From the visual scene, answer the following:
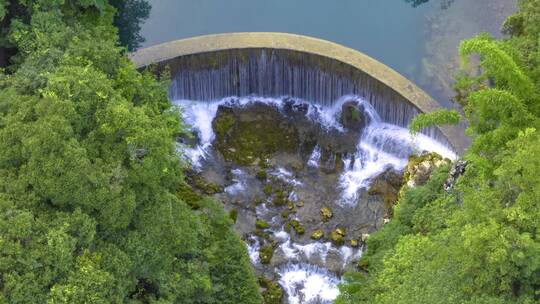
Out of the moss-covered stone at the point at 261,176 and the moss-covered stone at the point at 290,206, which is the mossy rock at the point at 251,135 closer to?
the moss-covered stone at the point at 261,176

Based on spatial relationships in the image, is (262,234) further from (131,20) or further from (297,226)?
(131,20)

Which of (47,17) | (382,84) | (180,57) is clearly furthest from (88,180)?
(382,84)

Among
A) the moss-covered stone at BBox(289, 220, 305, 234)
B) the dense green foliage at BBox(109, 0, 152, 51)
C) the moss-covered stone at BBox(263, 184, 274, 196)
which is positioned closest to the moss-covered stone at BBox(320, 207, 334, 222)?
the moss-covered stone at BBox(289, 220, 305, 234)

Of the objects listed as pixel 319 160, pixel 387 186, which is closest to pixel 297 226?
pixel 319 160

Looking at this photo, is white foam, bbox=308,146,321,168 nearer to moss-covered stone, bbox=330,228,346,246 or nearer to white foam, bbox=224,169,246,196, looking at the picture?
white foam, bbox=224,169,246,196

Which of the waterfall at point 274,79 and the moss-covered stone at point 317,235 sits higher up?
the waterfall at point 274,79

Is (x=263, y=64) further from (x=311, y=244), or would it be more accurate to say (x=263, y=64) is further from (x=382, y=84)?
(x=311, y=244)

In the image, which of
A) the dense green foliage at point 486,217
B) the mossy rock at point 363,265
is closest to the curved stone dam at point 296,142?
the mossy rock at point 363,265
